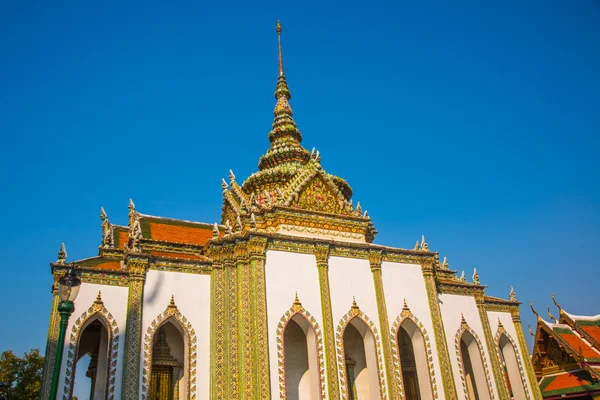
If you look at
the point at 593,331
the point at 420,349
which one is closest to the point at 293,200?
the point at 420,349

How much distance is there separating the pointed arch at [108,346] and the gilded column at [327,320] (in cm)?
574

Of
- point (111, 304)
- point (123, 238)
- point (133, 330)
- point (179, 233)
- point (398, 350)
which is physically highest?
point (179, 233)

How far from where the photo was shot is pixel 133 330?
535 inches

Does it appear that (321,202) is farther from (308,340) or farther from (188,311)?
(188,311)

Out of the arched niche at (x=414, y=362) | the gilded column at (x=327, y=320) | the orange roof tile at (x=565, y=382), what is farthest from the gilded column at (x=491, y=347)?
the gilded column at (x=327, y=320)

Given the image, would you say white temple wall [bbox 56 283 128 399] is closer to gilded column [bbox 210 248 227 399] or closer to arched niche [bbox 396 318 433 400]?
gilded column [bbox 210 248 227 399]

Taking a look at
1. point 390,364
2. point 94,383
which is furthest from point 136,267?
point 390,364

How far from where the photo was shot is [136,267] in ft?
47.0

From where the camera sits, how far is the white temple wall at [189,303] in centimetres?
1404

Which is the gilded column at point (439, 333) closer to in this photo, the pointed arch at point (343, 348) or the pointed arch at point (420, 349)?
the pointed arch at point (420, 349)

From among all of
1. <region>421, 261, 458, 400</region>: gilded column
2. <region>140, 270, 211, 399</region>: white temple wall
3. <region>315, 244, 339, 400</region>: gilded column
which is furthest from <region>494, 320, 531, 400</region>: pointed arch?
<region>140, 270, 211, 399</region>: white temple wall

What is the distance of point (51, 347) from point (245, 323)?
16.1 feet

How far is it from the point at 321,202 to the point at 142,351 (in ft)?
25.4

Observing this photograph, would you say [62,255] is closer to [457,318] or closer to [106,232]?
[106,232]
